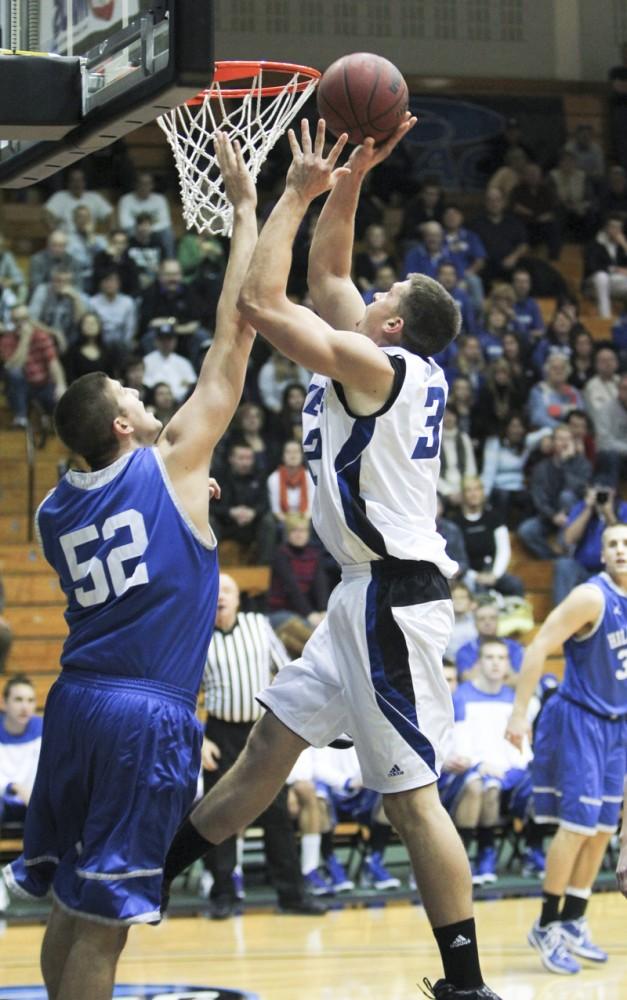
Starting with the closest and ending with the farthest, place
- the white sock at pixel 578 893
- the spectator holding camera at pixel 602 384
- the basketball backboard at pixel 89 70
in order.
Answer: the basketball backboard at pixel 89 70 → the white sock at pixel 578 893 → the spectator holding camera at pixel 602 384

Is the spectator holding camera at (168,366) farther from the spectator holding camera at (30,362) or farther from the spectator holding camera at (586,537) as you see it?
the spectator holding camera at (586,537)

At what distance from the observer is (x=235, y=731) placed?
31.2 feet

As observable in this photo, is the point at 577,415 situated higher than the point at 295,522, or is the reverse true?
the point at 577,415

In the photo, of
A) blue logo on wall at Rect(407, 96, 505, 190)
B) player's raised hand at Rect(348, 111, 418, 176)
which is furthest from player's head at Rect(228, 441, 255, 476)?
player's raised hand at Rect(348, 111, 418, 176)

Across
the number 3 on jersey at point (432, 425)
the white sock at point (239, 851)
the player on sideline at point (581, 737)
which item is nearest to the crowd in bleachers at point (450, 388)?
the white sock at point (239, 851)

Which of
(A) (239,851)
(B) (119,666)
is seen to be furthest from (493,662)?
(B) (119,666)

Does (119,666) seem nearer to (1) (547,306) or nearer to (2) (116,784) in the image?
(2) (116,784)

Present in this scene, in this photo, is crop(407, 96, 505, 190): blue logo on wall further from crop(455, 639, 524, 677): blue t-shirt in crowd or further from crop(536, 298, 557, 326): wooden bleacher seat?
crop(455, 639, 524, 677): blue t-shirt in crowd

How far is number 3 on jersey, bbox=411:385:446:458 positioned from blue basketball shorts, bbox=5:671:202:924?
3.80 ft

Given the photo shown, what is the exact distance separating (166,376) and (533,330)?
399cm

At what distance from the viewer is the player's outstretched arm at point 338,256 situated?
5.55 metres

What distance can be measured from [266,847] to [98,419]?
5351mm

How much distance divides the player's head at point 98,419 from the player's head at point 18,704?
5.14m

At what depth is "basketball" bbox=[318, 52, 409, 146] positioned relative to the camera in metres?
5.38
